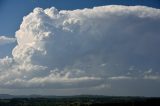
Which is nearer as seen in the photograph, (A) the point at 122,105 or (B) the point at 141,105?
(B) the point at 141,105

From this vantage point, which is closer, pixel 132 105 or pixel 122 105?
pixel 132 105
